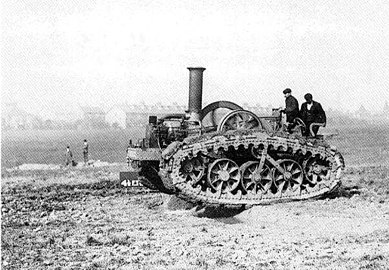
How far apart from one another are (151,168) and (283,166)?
10.4ft

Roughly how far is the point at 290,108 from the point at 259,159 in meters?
1.41

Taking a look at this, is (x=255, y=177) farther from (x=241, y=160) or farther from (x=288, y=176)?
(x=288, y=176)

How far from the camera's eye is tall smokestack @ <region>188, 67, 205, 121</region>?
40.8ft

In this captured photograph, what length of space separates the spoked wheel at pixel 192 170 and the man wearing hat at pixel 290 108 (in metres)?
2.28

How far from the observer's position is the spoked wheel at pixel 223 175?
35.0ft

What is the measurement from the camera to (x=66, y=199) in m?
13.4

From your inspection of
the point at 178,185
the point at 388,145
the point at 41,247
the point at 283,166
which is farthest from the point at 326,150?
the point at 388,145

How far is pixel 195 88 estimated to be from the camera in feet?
41.0

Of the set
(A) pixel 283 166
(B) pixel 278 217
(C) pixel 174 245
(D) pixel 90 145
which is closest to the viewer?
(C) pixel 174 245

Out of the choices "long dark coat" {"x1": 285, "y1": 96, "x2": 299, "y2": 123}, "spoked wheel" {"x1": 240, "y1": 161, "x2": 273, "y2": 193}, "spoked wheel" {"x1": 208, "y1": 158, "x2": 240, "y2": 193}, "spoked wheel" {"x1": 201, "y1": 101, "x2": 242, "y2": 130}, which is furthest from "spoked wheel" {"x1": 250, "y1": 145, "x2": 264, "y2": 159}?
"spoked wheel" {"x1": 201, "y1": 101, "x2": 242, "y2": 130}

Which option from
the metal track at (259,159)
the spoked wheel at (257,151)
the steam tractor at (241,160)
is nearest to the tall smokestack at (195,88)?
the steam tractor at (241,160)

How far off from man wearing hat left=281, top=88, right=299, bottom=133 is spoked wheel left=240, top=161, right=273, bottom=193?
4.13 ft

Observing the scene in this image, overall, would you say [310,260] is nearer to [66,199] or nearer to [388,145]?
[66,199]

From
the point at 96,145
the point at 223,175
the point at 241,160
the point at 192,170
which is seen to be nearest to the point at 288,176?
the point at 241,160
